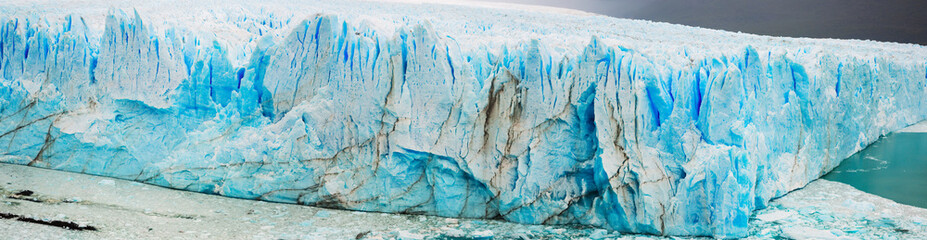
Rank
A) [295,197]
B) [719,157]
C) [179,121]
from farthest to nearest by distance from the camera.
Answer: [179,121], [295,197], [719,157]

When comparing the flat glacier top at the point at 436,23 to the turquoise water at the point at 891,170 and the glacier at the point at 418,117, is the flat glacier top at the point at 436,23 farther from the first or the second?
the turquoise water at the point at 891,170

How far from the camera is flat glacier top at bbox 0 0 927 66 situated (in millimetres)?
4297

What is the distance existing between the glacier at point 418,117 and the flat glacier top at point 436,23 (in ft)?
0.19

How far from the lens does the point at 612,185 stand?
12.3 ft

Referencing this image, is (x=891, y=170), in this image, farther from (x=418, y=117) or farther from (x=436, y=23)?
(x=418, y=117)

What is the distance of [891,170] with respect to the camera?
5691 mm

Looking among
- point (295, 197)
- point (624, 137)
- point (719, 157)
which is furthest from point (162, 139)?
point (719, 157)

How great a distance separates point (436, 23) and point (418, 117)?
62.9 inches

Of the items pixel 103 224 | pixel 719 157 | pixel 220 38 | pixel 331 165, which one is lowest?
pixel 103 224

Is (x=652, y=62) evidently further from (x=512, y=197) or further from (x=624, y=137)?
(x=512, y=197)

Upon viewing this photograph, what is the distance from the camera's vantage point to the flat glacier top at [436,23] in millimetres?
4297

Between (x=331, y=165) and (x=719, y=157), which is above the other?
(x=719, y=157)

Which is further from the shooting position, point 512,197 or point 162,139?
point 162,139

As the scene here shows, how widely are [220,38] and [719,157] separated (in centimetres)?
333
